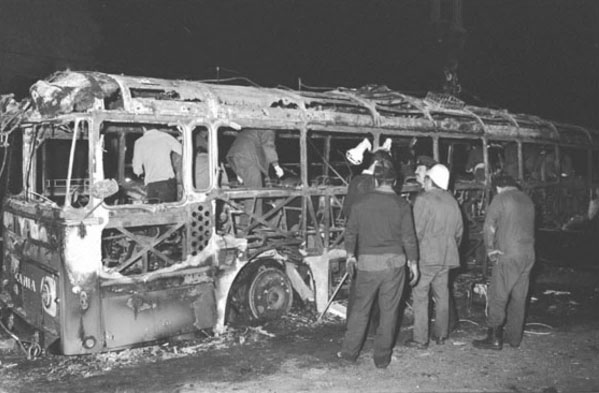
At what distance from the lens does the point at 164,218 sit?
564cm

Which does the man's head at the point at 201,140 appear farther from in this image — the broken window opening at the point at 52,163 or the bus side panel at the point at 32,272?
the bus side panel at the point at 32,272

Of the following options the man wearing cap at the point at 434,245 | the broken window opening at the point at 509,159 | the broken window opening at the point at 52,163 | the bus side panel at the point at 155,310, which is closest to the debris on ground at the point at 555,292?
the broken window opening at the point at 509,159

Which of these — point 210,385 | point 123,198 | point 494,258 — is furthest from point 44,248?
point 494,258

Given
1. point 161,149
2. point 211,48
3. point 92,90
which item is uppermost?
point 211,48

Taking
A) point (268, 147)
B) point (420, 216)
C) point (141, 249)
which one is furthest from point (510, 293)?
point (141, 249)

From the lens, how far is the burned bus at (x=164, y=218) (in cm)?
516

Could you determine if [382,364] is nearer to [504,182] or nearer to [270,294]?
[270,294]

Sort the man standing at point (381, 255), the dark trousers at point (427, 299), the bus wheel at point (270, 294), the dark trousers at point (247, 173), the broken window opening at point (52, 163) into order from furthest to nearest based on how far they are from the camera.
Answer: the dark trousers at point (247, 173)
the bus wheel at point (270, 294)
the broken window opening at point (52, 163)
the dark trousers at point (427, 299)
the man standing at point (381, 255)

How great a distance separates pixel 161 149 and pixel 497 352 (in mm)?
4286

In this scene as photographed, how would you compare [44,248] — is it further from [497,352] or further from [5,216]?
[497,352]

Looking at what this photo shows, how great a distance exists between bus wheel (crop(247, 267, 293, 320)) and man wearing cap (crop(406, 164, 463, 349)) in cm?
173

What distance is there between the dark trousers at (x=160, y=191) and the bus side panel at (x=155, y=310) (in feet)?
3.06

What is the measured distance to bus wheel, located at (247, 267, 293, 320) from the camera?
651 centimetres

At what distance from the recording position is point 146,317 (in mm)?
5492
